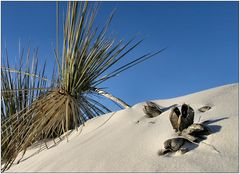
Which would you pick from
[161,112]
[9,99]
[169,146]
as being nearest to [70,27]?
[9,99]

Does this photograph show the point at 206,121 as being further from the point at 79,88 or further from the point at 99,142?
the point at 79,88

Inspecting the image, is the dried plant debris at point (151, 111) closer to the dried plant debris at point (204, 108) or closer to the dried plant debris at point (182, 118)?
the dried plant debris at point (204, 108)

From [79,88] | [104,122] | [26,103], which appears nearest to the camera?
[104,122]

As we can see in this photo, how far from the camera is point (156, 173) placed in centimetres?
110

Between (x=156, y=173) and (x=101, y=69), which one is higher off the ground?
(x=101, y=69)

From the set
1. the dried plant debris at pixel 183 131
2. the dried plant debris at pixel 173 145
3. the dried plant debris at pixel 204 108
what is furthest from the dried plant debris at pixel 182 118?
the dried plant debris at pixel 204 108

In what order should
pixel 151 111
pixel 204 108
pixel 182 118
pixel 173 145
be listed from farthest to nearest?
1. pixel 151 111
2. pixel 204 108
3. pixel 182 118
4. pixel 173 145

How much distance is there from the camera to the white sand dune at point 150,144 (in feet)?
3.72

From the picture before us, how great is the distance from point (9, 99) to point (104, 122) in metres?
0.94

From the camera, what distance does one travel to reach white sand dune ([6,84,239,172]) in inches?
44.6

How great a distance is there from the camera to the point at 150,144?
1.36 m

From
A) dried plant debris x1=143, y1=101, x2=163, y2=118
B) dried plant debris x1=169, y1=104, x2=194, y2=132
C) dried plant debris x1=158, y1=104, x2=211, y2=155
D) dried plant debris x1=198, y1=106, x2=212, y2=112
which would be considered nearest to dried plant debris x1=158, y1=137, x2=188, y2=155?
dried plant debris x1=158, y1=104, x2=211, y2=155

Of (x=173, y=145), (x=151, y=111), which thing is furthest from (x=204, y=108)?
(x=173, y=145)

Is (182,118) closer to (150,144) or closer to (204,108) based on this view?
(150,144)
